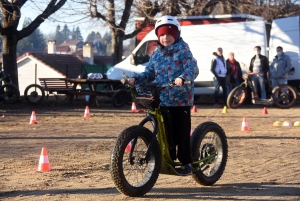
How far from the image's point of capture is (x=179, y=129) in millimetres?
6875

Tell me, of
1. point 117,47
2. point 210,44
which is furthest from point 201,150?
point 117,47

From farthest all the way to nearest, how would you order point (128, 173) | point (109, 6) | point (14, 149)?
1. point (109, 6)
2. point (14, 149)
3. point (128, 173)

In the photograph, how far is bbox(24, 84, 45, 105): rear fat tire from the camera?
20.7 meters

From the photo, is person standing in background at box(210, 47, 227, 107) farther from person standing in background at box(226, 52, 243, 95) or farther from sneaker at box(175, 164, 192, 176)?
sneaker at box(175, 164, 192, 176)

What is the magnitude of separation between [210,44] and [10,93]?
6943 millimetres

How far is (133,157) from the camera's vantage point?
6488 mm

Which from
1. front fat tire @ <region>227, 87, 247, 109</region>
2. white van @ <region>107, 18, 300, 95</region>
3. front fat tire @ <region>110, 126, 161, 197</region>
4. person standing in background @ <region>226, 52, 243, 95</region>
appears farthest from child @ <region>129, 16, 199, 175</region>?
white van @ <region>107, 18, 300, 95</region>

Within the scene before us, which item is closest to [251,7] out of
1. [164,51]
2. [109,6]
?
[109,6]

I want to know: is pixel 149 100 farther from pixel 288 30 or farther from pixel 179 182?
pixel 288 30

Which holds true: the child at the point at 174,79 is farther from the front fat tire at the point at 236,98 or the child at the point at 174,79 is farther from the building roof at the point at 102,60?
the building roof at the point at 102,60

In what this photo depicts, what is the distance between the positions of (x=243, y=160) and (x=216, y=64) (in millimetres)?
11361

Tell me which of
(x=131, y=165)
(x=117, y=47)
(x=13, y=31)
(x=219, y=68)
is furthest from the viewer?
(x=117, y=47)

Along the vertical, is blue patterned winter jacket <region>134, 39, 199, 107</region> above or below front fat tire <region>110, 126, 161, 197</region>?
above

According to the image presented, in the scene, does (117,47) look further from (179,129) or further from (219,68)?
(179,129)
